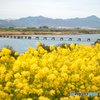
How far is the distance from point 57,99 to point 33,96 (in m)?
0.53

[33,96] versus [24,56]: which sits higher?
[24,56]

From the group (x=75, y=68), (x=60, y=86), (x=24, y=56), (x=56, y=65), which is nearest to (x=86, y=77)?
(x=75, y=68)

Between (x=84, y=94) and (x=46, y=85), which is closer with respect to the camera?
(x=46, y=85)

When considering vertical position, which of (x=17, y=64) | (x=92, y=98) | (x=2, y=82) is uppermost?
(x=17, y=64)

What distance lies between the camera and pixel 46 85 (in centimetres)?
379

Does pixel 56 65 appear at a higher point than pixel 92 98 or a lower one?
higher

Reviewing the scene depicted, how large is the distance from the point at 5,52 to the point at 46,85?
2.70 m

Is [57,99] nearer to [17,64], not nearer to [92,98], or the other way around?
[92,98]

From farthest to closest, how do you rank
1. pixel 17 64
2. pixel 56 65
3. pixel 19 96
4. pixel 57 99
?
pixel 56 65 < pixel 17 64 < pixel 57 99 < pixel 19 96

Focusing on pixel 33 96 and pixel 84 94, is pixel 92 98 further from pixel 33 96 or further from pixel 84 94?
pixel 33 96

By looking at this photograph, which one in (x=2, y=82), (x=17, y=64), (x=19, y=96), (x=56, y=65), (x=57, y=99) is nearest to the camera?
(x=19, y=96)

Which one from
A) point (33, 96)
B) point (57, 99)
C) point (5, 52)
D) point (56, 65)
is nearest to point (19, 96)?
point (33, 96)

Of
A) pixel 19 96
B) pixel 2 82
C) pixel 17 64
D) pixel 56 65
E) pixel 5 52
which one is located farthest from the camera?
pixel 5 52

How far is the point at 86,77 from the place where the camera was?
4.59m
